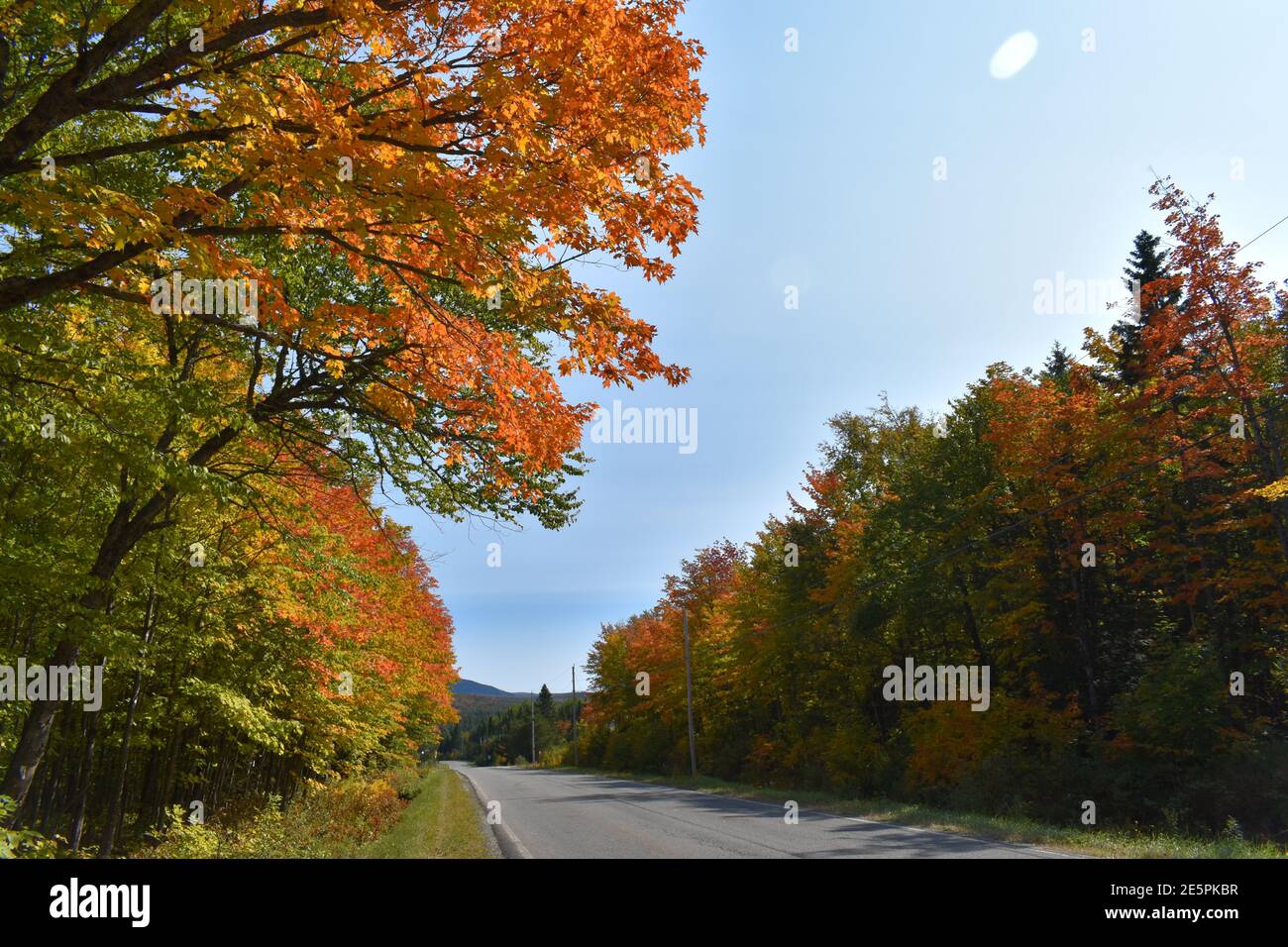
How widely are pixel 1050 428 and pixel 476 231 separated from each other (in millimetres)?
23508

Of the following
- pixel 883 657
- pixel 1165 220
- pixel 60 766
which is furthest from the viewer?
pixel 883 657

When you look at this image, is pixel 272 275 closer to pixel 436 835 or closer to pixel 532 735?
pixel 436 835

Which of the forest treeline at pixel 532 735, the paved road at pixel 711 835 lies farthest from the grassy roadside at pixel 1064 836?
the forest treeline at pixel 532 735

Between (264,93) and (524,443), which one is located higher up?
(264,93)

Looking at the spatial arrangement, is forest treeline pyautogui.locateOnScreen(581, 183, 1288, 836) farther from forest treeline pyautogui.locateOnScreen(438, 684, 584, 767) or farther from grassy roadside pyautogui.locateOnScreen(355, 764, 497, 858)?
forest treeline pyautogui.locateOnScreen(438, 684, 584, 767)

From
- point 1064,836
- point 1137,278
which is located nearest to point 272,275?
point 1064,836

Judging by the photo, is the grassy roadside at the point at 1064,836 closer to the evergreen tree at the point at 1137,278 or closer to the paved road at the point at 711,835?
the paved road at the point at 711,835

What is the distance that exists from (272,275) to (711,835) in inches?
473

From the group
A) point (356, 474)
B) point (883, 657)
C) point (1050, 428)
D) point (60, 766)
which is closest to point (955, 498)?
point (1050, 428)

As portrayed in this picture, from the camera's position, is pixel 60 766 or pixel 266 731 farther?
pixel 60 766

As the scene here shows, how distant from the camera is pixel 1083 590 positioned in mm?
24625

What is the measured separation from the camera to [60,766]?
17219 mm

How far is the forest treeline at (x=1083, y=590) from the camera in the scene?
18.9 metres

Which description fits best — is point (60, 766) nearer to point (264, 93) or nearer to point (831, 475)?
point (264, 93)
